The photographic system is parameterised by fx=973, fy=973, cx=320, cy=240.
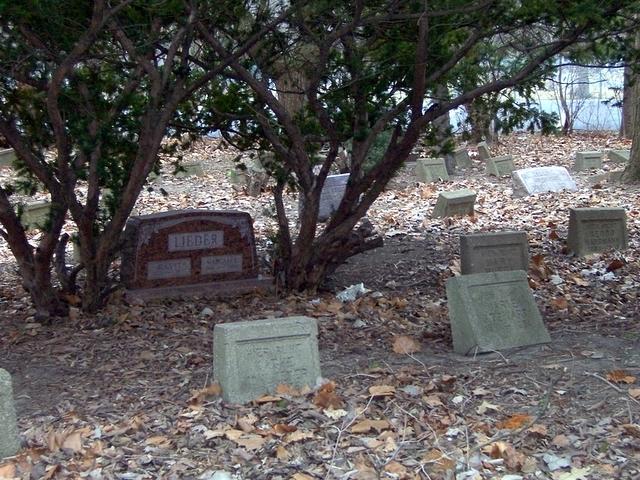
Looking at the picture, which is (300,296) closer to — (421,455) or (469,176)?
(421,455)

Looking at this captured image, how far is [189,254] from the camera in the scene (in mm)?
9281

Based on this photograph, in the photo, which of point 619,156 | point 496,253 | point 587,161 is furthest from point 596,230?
point 619,156

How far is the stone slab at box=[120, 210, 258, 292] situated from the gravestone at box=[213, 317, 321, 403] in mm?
3573

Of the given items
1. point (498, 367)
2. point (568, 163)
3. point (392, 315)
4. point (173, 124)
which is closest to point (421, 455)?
point (498, 367)

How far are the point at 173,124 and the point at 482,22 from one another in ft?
9.70

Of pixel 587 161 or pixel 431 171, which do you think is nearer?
pixel 431 171

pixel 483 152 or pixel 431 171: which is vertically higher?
pixel 483 152

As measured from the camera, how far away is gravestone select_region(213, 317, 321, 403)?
5500 millimetres

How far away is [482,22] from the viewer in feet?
24.9

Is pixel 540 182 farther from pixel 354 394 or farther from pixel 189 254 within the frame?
pixel 354 394

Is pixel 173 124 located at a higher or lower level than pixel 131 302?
higher

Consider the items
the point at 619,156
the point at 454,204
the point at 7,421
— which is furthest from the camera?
the point at 619,156

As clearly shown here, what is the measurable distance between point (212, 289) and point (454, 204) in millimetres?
5188

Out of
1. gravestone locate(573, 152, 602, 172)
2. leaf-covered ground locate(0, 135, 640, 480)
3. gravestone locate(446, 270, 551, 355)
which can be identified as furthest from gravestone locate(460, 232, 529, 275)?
gravestone locate(573, 152, 602, 172)
